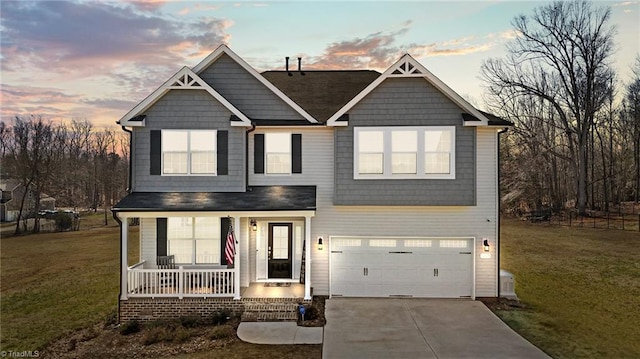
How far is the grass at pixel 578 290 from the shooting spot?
10773 mm

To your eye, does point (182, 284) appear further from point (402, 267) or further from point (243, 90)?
point (402, 267)

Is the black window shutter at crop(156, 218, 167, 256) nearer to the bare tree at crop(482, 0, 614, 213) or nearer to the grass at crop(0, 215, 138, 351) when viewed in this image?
the grass at crop(0, 215, 138, 351)

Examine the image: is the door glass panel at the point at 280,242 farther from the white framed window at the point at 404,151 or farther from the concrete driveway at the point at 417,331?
the white framed window at the point at 404,151

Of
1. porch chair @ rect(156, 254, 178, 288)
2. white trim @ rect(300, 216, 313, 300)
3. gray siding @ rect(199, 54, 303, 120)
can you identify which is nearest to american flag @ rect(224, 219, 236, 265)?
porch chair @ rect(156, 254, 178, 288)

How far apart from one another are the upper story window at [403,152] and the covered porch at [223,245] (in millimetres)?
2068

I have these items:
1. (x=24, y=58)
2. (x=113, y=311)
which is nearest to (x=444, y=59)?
(x=113, y=311)

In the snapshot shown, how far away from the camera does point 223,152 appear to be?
13.8 m

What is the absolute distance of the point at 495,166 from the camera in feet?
45.5

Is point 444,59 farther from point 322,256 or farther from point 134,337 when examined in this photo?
point 134,337

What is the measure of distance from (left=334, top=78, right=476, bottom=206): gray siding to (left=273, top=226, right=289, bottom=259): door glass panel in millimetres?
2222

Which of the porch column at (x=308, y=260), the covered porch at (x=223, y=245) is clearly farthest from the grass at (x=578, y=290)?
the covered porch at (x=223, y=245)

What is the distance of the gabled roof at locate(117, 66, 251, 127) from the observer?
13516mm

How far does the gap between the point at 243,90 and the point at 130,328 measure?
8.14 m

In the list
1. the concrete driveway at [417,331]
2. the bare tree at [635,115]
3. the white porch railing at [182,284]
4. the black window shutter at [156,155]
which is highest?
the bare tree at [635,115]
